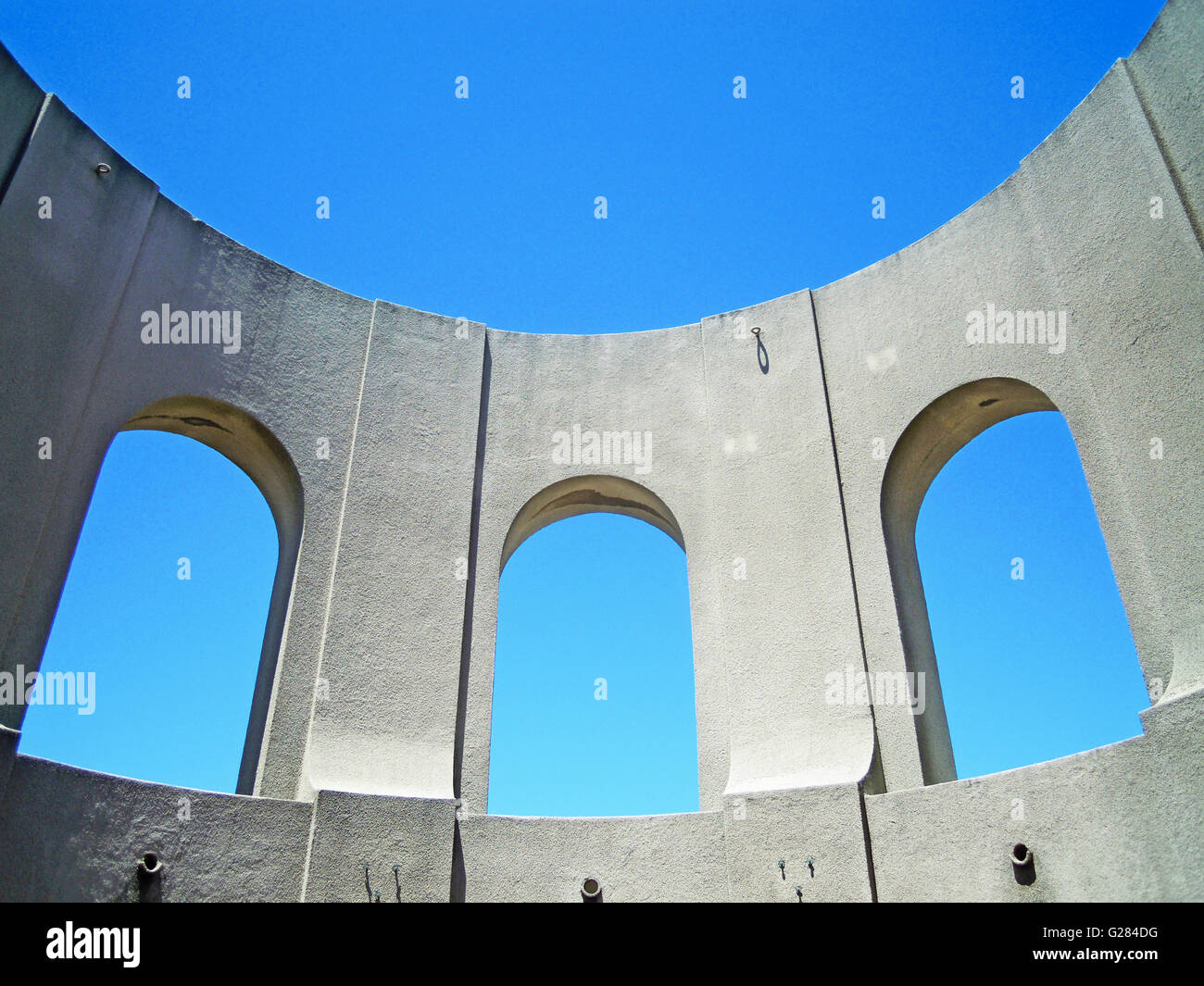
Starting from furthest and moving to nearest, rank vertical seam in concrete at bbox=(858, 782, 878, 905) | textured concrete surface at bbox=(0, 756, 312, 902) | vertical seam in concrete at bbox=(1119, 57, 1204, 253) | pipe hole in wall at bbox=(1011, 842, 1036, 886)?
1. vertical seam in concrete at bbox=(858, 782, 878, 905)
2. vertical seam in concrete at bbox=(1119, 57, 1204, 253)
3. pipe hole in wall at bbox=(1011, 842, 1036, 886)
4. textured concrete surface at bbox=(0, 756, 312, 902)

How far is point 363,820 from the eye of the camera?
758 cm

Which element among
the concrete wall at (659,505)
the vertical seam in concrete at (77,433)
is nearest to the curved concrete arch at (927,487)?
the concrete wall at (659,505)

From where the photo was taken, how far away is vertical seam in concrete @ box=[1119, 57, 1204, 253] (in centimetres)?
683

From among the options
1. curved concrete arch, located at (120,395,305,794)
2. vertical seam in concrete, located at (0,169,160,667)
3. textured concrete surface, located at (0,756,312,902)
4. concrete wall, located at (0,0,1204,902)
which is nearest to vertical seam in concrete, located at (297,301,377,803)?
concrete wall, located at (0,0,1204,902)

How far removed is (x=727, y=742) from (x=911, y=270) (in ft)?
15.4

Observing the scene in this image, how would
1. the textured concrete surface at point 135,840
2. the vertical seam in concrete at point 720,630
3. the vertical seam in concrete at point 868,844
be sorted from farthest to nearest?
1. the vertical seam in concrete at point 720,630
2. the vertical seam in concrete at point 868,844
3. the textured concrete surface at point 135,840

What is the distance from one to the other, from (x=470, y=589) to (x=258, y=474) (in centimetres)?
233

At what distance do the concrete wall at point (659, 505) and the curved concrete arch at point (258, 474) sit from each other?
0.16ft

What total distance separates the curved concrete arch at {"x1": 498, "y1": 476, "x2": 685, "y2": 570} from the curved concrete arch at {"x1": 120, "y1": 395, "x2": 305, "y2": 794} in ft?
6.66

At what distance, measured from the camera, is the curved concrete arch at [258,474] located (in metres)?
8.46

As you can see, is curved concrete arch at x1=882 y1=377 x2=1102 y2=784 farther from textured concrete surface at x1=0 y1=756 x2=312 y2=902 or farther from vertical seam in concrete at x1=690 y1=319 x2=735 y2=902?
textured concrete surface at x1=0 y1=756 x2=312 y2=902

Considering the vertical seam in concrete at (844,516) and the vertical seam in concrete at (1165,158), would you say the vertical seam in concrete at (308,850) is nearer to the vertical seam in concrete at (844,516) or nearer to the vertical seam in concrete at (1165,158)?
the vertical seam in concrete at (844,516)

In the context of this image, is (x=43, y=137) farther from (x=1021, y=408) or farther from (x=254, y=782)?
(x=1021, y=408)
